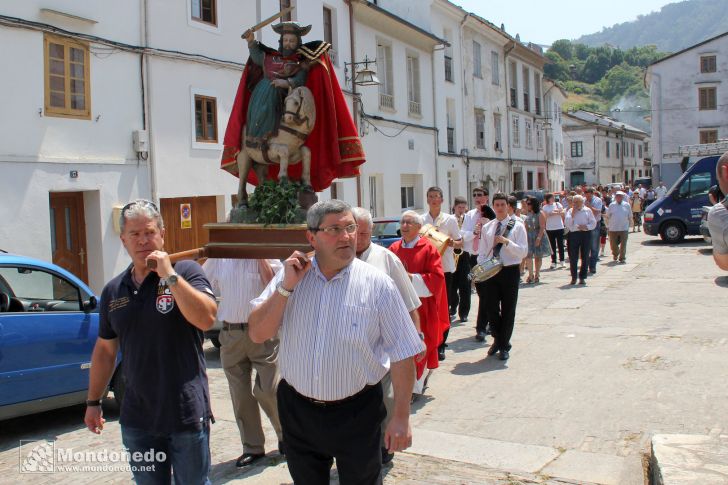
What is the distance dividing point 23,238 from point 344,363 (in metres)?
9.33

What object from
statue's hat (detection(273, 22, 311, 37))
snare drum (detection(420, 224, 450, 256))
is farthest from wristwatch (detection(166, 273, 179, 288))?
snare drum (detection(420, 224, 450, 256))

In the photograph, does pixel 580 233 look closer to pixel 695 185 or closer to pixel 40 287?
pixel 695 185

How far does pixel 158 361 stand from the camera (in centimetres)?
351

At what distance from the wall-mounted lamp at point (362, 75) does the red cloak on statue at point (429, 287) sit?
11.5 metres

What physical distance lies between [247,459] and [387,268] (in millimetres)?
1902

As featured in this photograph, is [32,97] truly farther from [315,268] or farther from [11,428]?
[315,268]

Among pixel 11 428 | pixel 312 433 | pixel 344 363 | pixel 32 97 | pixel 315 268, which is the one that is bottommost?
pixel 11 428

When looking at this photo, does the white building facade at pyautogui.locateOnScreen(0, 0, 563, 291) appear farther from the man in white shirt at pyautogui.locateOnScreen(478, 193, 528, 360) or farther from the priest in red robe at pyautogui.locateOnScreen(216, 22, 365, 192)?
the priest in red robe at pyautogui.locateOnScreen(216, 22, 365, 192)

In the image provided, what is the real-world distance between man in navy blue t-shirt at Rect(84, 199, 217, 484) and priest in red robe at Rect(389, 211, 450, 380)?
3.00m

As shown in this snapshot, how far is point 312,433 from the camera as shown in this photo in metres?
3.39

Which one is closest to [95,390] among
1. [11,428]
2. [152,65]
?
[11,428]

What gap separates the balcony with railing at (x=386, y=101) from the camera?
2195 centimetres

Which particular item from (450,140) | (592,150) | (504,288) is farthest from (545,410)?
(592,150)

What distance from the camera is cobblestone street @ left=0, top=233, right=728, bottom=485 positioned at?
5293mm
